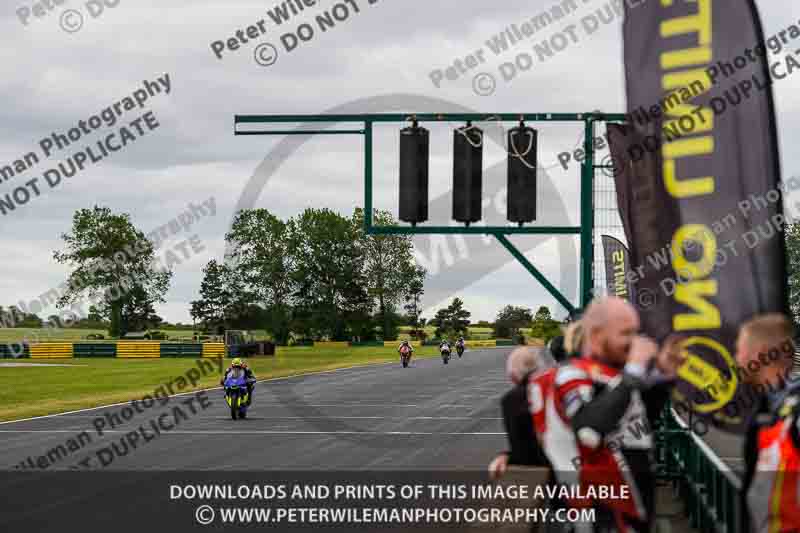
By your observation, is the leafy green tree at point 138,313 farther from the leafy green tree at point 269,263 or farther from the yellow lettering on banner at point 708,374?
the yellow lettering on banner at point 708,374

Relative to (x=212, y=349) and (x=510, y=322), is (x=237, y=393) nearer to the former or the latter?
(x=212, y=349)

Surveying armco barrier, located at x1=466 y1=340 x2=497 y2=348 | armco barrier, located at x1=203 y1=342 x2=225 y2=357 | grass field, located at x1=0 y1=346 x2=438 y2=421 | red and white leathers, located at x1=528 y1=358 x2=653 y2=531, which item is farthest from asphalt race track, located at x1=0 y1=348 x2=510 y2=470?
armco barrier, located at x1=466 y1=340 x2=497 y2=348

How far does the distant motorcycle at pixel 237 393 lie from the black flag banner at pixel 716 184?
17.1m

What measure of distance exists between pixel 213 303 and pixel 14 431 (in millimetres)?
131809

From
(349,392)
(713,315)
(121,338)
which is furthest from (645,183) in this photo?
(121,338)

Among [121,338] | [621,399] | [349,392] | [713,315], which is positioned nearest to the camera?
[621,399]

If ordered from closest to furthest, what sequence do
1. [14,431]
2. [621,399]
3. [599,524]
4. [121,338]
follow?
[621,399], [599,524], [14,431], [121,338]

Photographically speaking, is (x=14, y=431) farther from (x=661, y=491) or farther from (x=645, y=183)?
(x=645, y=183)

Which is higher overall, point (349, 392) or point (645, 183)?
point (645, 183)

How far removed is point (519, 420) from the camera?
564 centimetres

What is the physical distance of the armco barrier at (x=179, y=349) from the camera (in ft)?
214

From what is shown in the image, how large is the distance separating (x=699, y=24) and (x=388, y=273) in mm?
103200

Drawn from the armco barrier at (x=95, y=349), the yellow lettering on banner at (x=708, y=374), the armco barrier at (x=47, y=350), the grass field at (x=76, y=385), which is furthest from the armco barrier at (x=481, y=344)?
the yellow lettering on banner at (x=708, y=374)

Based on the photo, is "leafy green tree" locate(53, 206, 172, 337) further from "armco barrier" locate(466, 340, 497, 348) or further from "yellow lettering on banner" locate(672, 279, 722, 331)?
"yellow lettering on banner" locate(672, 279, 722, 331)
